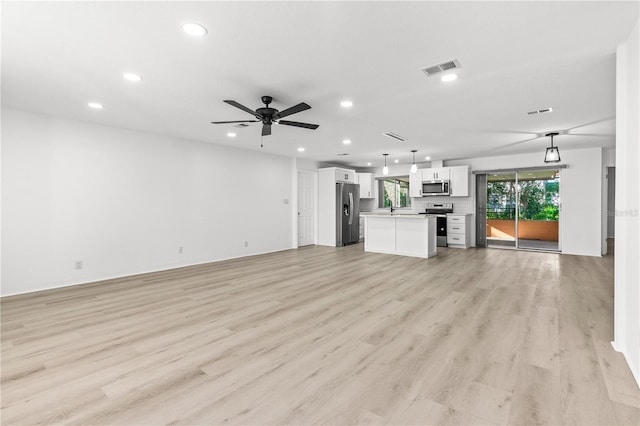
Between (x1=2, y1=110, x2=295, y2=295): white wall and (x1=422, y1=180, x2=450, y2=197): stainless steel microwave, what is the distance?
4.81 m

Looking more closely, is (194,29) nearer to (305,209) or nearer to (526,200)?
(305,209)

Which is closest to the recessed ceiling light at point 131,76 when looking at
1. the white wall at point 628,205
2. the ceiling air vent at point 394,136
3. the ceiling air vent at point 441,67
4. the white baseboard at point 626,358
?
the ceiling air vent at point 441,67

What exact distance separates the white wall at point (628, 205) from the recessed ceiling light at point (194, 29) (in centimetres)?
309

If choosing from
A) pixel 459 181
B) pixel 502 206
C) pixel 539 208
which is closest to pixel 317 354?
pixel 459 181

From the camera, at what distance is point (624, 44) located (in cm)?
241

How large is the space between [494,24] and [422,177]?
676cm

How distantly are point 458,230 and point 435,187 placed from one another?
4.41ft

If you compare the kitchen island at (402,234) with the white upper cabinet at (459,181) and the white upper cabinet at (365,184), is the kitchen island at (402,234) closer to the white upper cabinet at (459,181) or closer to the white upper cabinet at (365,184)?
the white upper cabinet at (459,181)

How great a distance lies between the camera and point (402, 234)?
6875 mm

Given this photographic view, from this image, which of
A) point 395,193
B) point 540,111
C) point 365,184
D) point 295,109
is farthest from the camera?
point 395,193

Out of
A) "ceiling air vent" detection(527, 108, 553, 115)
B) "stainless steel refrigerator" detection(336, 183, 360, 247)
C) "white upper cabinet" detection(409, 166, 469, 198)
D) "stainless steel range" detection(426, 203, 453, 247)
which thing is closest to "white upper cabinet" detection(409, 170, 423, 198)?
"white upper cabinet" detection(409, 166, 469, 198)

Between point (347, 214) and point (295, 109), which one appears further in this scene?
point (347, 214)

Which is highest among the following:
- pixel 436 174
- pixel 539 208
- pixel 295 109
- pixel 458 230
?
pixel 295 109

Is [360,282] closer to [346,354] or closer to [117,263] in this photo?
[346,354]
